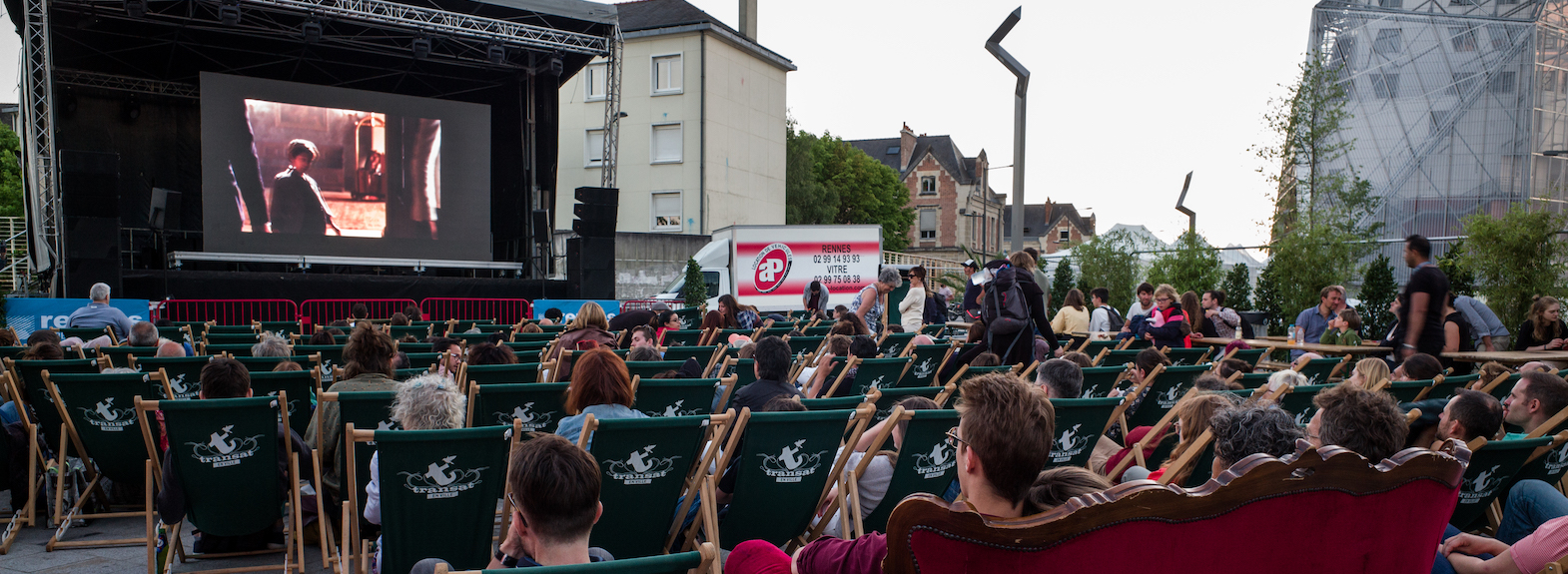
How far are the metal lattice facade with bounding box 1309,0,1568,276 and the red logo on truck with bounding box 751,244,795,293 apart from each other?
11665 mm

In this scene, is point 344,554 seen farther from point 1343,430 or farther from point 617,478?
point 1343,430

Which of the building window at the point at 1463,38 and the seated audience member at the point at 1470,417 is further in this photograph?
the building window at the point at 1463,38

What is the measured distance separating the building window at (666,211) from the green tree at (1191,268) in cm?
1570

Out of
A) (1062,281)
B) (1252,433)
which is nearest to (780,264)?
(1062,281)

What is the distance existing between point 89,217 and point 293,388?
973cm

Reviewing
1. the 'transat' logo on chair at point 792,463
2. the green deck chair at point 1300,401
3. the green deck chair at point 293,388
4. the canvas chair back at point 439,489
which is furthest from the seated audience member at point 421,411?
the green deck chair at point 1300,401

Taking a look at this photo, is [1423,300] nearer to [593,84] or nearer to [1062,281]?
[1062,281]

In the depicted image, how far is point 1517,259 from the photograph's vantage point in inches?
382

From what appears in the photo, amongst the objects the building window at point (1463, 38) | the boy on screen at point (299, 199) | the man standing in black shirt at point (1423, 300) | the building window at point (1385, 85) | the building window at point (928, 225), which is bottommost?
the man standing in black shirt at point (1423, 300)

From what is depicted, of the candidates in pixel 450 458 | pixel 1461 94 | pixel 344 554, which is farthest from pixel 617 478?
pixel 1461 94

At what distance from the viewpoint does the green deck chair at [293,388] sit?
4.12 m

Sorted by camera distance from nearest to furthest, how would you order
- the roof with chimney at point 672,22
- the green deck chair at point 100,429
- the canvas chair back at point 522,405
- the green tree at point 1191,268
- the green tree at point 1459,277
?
the canvas chair back at point 522,405 < the green deck chair at point 100,429 < the green tree at point 1459,277 < the green tree at point 1191,268 < the roof with chimney at point 672,22

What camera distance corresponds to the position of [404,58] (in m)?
15.2

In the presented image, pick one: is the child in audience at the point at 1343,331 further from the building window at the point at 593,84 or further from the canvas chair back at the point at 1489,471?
the building window at the point at 593,84
